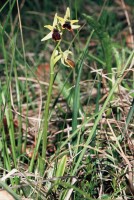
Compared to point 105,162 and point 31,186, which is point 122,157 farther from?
point 31,186

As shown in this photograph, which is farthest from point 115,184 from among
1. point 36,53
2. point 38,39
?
point 38,39

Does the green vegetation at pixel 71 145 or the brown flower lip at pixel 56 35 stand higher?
the brown flower lip at pixel 56 35

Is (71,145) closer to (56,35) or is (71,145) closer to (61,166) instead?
(61,166)

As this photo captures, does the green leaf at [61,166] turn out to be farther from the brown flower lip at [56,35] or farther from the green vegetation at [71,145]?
the brown flower lip at [56,35]

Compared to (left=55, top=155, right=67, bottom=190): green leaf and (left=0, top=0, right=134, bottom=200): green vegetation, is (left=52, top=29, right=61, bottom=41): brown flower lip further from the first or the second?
(left=55, top=155, right=67, bottom=190): green leaf

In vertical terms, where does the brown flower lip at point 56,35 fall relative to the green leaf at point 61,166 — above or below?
above

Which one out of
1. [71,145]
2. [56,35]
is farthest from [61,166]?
[56,35]

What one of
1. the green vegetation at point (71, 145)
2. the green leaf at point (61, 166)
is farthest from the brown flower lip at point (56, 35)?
the green leaf at point (61, 166)

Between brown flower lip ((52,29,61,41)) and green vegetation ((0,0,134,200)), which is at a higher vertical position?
brown flower lip ((52,29,61,41))

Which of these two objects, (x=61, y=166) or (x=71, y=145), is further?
(x=71, y=145)

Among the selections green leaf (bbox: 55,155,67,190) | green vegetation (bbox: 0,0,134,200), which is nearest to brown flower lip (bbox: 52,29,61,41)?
green vegetation (bbox: 0,0,134,200)

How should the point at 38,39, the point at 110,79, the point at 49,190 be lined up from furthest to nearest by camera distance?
the point at 38,39
the point at 110,79
the point at 49,190
